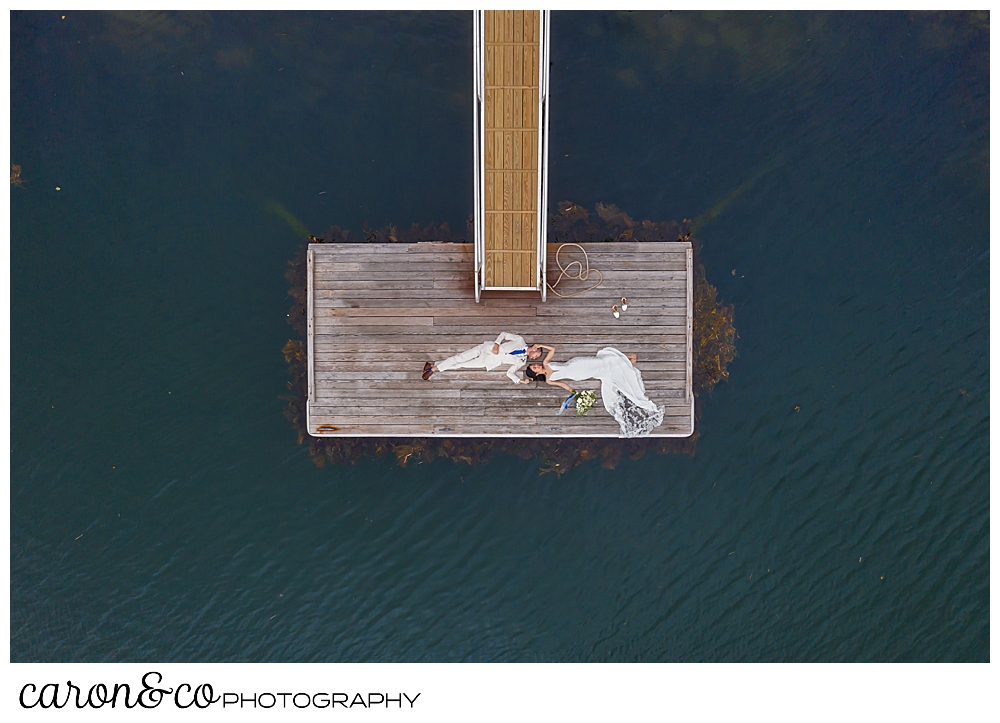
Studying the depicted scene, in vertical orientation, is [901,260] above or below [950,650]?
above

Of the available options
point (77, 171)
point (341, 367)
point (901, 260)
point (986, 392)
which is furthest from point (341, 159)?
point (986, 392)

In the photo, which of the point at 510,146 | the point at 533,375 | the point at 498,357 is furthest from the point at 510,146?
the point at 533,375

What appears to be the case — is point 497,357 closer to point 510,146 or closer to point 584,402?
point 584,402

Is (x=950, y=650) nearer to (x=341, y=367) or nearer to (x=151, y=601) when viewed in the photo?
Answer: (x=341, y=367)

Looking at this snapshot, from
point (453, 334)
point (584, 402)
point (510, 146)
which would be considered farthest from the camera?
point (453, 334)

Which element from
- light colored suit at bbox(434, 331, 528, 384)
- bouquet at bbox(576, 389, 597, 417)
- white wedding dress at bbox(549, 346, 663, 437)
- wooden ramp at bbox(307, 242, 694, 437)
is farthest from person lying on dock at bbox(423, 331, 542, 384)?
bouquet at bbox(576, 389, 597, 417)

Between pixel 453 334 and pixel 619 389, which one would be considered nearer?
pixel 619 389

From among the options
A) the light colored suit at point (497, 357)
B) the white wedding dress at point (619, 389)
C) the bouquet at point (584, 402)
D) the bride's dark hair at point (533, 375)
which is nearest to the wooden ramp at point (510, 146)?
the light colored suit at point (497, 357)
